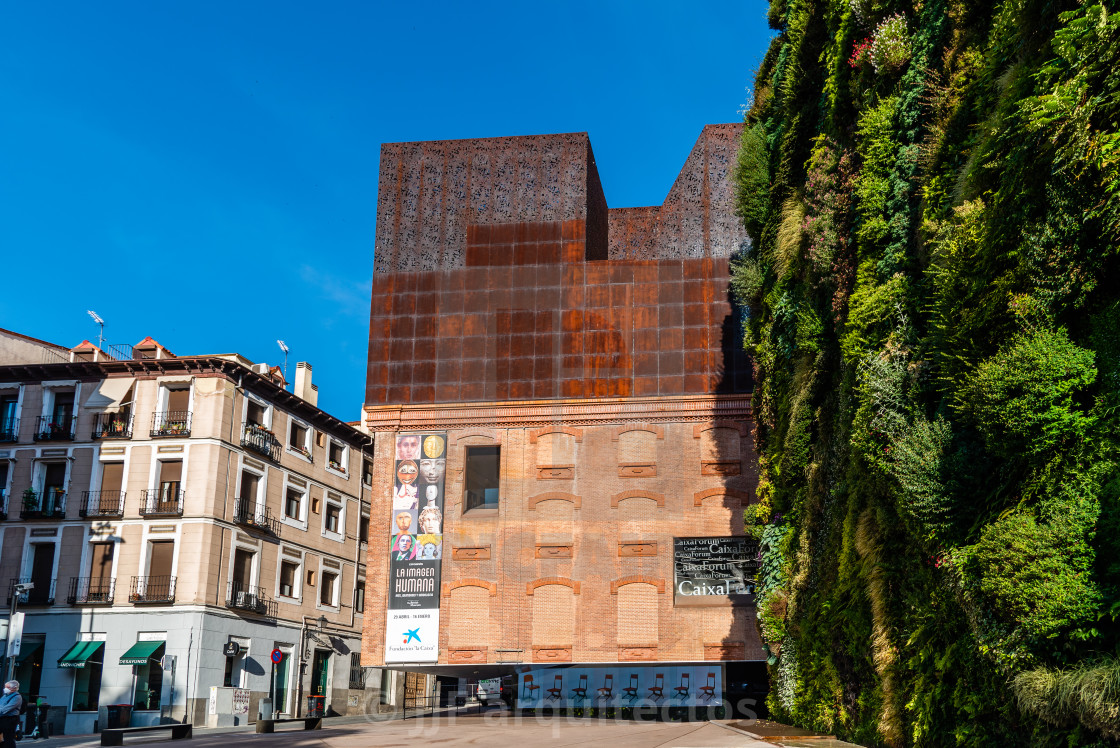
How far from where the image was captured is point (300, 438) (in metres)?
49.0

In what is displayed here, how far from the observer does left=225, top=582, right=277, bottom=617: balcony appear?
4116cm

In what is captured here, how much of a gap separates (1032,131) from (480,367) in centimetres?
2789

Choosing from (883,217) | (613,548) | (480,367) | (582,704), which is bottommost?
(582,704)

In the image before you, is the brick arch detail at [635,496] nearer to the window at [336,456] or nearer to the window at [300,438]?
the window at [300,438]

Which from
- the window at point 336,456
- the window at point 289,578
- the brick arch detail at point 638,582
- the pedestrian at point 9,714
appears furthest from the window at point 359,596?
the pedestrian at point 9,714

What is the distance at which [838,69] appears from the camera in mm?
17844

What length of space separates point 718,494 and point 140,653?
923 inches

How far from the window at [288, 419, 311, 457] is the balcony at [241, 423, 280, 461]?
1.86 metres

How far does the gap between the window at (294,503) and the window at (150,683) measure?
9107 millimetres

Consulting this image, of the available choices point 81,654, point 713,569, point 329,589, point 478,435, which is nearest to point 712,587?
point 713,569

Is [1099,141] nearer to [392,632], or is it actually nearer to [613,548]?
[613,548]

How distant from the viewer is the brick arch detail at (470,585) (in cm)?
3397

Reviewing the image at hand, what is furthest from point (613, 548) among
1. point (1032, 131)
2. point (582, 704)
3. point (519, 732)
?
point (1032, 131)

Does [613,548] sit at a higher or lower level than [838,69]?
lower
